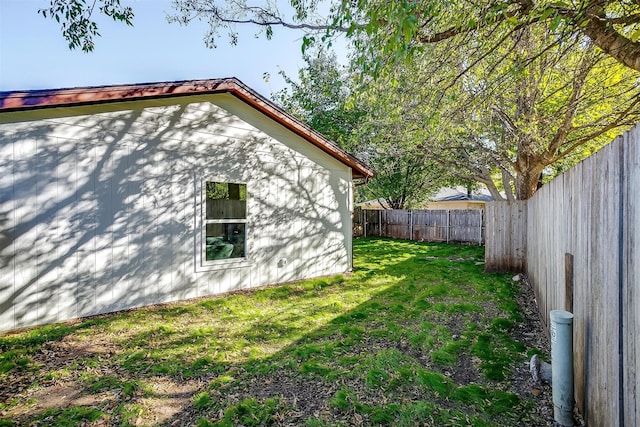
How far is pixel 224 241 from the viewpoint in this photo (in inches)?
275

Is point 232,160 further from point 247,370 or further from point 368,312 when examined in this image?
point 247,370

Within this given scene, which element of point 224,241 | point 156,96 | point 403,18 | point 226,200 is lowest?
point 224,241

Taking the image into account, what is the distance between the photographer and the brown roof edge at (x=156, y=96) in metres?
4.50

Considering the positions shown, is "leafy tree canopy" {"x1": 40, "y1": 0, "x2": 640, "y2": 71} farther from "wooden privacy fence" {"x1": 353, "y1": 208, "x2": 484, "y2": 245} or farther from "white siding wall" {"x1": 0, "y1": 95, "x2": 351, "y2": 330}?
"wooden privacy fence" {"x1": 353, "y1": 208, "x2": 484, "y2": 245}

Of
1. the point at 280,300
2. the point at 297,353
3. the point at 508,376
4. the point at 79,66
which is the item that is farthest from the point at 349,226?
the point at 79,66

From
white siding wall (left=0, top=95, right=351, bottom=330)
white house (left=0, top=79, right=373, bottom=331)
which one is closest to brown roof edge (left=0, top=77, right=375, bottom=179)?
white house (left=0, top=79, right=373, bottom=331)

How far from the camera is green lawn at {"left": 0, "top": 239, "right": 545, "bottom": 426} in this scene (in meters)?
2.92

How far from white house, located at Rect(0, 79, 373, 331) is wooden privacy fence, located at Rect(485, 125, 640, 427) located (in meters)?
5.44

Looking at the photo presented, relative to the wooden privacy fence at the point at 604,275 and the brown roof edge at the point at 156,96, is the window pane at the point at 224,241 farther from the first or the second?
the wooden privacy fence at the point at 604,275

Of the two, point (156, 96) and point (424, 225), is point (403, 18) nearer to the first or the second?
point (156, 96)

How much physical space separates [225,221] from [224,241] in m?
0.41

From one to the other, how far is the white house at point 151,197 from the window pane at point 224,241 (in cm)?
2

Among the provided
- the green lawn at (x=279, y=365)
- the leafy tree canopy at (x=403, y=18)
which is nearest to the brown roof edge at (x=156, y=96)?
the leafy tree canopy at (x=403, y=18)

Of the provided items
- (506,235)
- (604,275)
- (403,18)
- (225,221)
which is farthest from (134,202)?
(506,235)
